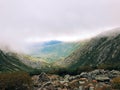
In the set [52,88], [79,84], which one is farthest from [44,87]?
[79,84]

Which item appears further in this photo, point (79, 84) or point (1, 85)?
point (1, 85)

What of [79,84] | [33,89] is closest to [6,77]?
[33,89]

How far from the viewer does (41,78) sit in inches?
6427

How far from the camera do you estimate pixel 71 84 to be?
415 feet

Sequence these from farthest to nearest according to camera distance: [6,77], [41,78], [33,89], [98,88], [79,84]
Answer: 1. [41,78]
2. [6,77]
3. [33,89]
4. [79,84]
5. [98,88]

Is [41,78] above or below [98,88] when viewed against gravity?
above

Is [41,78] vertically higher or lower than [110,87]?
higher

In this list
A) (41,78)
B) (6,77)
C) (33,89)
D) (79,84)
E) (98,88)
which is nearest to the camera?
(98,88)

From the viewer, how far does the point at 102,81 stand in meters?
133

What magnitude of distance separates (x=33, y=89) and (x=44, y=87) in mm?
8970

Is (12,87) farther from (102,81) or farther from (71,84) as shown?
(102,81)

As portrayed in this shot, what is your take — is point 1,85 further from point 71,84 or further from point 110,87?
point 110,87

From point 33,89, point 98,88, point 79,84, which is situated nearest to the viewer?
point 98,88

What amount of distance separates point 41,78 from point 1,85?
29049 millimetres
